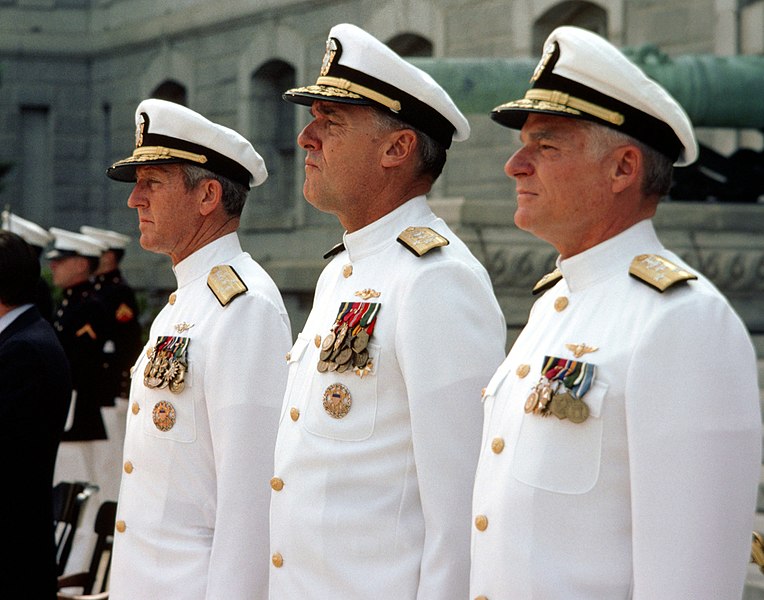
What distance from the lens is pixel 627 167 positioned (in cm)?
246

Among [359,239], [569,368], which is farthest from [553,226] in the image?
Answer: [359,239]

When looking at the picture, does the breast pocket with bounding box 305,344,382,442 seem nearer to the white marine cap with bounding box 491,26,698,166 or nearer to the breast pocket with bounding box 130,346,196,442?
the breast pocket with bounding box 130,346,196,442

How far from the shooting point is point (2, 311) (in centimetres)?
434

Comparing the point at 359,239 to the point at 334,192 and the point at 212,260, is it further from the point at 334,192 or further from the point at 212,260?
the point at 212,260

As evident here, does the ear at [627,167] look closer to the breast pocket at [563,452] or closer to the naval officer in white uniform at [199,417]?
the breast pocket at [563,452]

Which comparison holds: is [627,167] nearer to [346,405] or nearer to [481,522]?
[481,522]

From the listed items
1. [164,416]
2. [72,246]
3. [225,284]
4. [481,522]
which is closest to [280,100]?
[72,246]

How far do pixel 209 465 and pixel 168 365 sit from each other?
0.87 feet

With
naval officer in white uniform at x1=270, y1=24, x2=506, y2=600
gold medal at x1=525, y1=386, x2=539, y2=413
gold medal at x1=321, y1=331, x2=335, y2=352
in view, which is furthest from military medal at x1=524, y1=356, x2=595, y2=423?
gold medal at x1=321, y1=331, x2=335, y2=352

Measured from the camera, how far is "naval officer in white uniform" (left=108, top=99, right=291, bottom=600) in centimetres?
329

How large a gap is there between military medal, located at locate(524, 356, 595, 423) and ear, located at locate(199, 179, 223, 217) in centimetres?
145

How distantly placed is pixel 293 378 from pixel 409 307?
14.2 inches

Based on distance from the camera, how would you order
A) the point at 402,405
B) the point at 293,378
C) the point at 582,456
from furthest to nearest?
the point at 293,378, the point at 402,405, the point at 582,456

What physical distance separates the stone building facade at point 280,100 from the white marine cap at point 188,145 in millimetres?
3433
